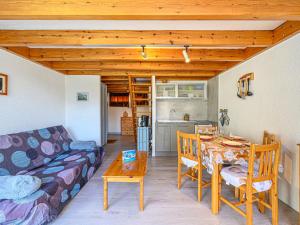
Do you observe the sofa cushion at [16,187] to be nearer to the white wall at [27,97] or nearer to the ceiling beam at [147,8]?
the white wall at [27,97]

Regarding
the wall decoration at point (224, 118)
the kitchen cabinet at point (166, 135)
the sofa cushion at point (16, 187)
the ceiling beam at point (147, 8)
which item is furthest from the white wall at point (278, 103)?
the sofa cushion at point (16, 187)

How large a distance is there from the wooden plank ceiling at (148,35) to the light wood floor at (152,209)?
2.12m

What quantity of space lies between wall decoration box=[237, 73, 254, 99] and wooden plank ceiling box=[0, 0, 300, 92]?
0.36 metres

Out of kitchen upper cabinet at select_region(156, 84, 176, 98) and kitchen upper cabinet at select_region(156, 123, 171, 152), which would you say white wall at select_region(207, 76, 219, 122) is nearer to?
kitchen upper cabinet at select_region(156, 84, 176, 98)

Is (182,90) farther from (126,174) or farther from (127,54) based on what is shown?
(126,174)

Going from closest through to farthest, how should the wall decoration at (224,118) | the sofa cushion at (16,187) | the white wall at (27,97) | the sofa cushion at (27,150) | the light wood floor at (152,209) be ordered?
1. the sofa cushion at (16,187)
2. the light wood floor at (152,209)
3. the sofa cushion at (27,150)
4. the white wall at (27,97)
5. the wall decoration at (224,118)

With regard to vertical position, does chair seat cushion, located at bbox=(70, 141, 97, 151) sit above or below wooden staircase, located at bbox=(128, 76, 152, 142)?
below

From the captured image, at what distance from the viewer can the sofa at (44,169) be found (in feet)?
5.46

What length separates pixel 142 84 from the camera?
5062mm

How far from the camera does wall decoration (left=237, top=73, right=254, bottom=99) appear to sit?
121 inches

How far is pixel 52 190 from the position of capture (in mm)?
1961

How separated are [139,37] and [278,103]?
6.96ft

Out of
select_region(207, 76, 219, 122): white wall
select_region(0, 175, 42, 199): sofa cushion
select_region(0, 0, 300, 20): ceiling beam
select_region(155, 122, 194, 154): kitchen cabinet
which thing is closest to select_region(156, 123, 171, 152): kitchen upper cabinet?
select_region(155, 122, 194, 154): kitchen cabinet

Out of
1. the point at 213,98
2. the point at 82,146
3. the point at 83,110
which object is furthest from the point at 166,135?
the point at 83,110
